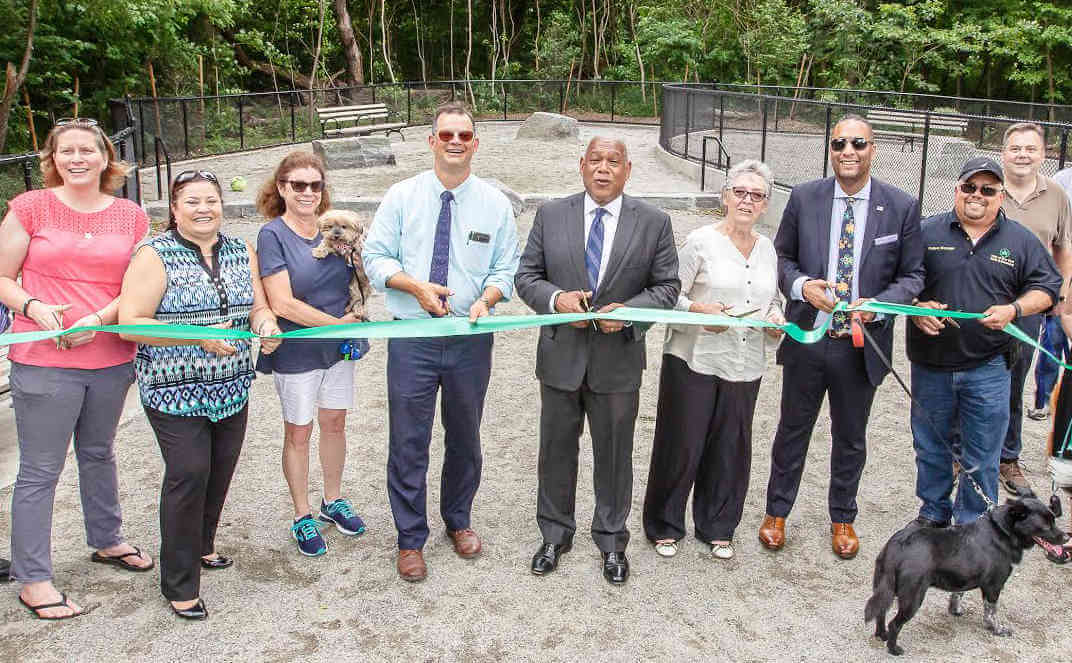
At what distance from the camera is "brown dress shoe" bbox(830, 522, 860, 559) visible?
476cm

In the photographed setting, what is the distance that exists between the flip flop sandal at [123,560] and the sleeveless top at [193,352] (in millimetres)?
941

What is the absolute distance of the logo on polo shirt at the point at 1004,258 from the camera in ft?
14.8

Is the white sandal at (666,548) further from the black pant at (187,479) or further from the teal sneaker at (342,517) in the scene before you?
the black pant at (187,479)

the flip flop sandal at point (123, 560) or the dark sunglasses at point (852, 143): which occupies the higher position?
the dark sunglasses at point (852, 143)

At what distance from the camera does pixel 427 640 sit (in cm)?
401

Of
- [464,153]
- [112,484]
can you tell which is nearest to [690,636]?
[464,153]


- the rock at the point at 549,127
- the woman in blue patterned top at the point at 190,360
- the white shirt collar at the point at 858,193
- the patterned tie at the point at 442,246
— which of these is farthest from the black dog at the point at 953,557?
the rock at the point at 549,127

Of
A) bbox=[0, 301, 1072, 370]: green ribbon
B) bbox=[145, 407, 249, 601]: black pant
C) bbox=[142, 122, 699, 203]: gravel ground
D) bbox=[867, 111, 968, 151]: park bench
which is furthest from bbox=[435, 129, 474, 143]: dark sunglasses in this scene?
bbox=[142, 122, 699, 203]: gravel ground

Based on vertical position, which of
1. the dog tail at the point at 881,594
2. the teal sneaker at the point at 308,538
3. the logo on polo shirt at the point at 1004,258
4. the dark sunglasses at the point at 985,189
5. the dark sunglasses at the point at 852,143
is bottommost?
the teal sneaker at the point at 308,538

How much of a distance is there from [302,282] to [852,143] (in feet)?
8.82

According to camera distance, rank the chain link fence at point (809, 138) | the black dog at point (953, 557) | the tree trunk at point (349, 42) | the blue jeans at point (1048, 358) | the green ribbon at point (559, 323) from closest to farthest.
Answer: the black dog at point (953, 557) < the green ribbon at point (559, 323) < the blue jeans at point (1048, 358) < the chain link fence at point (809, 138) < the tree trunk at point (349, 42)

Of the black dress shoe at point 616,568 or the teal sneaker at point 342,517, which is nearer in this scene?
the black dress shoe at point 616,568

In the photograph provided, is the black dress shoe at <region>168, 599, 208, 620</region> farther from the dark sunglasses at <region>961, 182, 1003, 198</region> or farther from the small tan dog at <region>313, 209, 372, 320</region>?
the dark sunglasses at <region>961, 182, 1003, 198</region>

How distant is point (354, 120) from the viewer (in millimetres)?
23516
